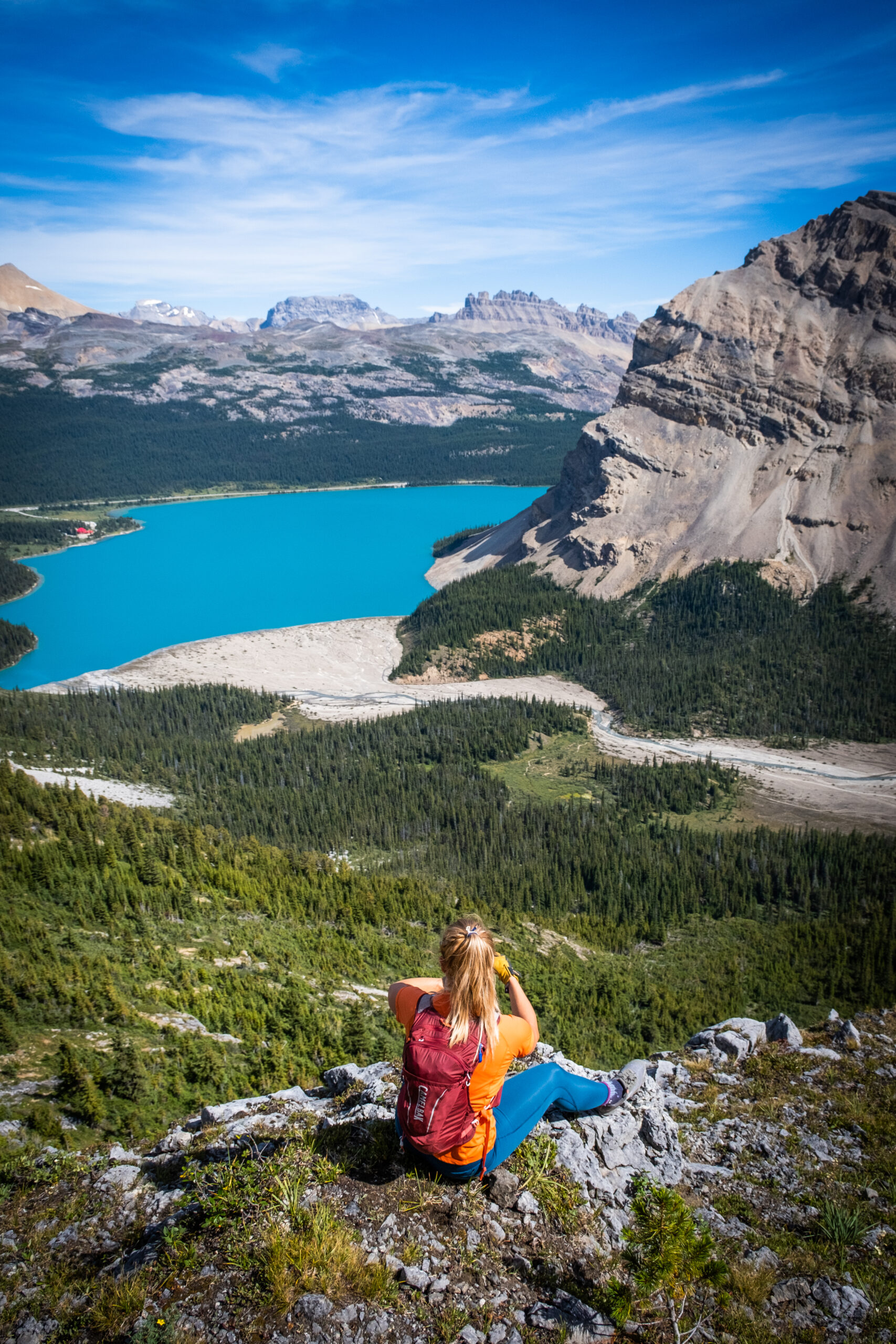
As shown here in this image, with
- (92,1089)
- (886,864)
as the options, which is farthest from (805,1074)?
(886,864)

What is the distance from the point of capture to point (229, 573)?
371 ft

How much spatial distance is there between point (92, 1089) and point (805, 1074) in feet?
33.1

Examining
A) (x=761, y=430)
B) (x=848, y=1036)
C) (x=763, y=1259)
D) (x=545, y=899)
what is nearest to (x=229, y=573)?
(x=761, y=430)

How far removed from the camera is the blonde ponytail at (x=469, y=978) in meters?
5.95

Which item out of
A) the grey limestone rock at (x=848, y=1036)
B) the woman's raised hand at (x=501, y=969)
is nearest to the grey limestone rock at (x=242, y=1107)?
the woman's raised hand at (x=501, y=969)

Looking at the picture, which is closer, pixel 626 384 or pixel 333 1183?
pixel 333 1183

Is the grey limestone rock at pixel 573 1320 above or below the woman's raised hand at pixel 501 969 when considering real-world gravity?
below

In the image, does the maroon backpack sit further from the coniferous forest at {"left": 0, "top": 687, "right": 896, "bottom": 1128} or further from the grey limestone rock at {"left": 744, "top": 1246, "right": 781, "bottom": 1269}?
the coniferous forest at {"left": 0, "top": 687, "right": 896, "bottom": 1128}

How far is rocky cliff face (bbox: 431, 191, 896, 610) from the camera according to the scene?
69.4 m

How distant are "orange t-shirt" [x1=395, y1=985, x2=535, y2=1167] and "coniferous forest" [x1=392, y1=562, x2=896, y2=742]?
51.8 metres

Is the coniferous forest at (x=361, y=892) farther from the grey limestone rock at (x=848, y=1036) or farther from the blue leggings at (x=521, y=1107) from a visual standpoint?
the grey limestone rock at (x=848, y=1036)

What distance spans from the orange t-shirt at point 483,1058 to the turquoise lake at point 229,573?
73.4 metres

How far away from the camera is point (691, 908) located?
33.3 metres

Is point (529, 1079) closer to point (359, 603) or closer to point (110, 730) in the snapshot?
point (110, 730)
